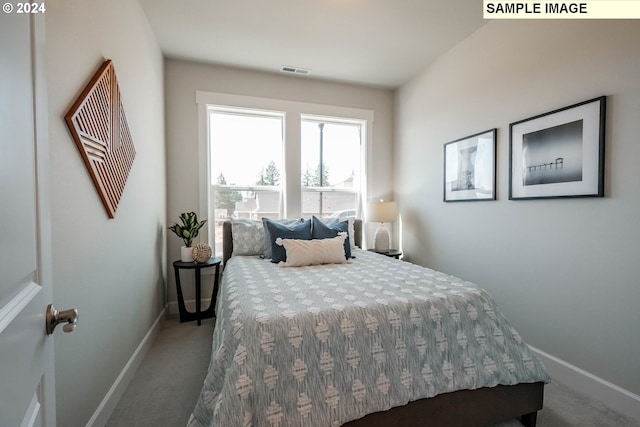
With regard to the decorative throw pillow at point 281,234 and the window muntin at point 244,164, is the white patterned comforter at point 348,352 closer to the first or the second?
the decorative throw pillow at point 281,234

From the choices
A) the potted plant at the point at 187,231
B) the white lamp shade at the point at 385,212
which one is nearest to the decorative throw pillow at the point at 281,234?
the potted plant at the point at 187,231

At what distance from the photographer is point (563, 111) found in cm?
197

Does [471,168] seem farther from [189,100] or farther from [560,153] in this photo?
[189,100]

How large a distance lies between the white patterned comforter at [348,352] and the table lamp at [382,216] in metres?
1.79

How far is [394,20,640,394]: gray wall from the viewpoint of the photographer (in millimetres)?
1679

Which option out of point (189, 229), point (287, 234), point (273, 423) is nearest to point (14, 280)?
point (273, 423)

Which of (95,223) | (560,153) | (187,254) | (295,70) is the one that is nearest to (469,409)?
(560,153)

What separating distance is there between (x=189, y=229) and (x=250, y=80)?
1.88 m

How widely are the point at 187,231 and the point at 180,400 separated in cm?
164

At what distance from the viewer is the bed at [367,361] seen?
45.8 inches

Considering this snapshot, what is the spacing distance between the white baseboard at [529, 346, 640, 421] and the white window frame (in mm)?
2488

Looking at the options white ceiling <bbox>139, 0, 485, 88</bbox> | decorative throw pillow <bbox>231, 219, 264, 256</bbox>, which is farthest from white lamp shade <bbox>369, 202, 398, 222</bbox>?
white ceiling <bbox>139, 0, 485, 88</bbox>

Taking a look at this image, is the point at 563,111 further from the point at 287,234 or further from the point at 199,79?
the point at 199,79

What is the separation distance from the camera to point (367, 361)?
4.24 ft
